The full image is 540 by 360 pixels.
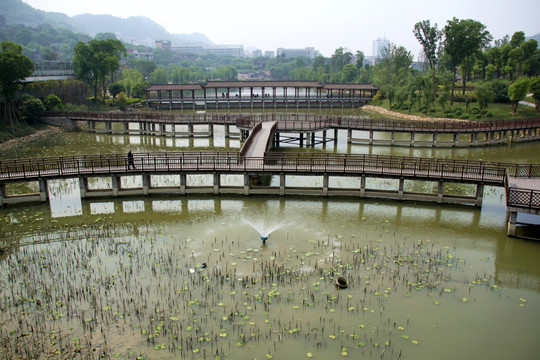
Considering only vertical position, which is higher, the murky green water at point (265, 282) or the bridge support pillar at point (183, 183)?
the bridge support pillar at point (183, 183)

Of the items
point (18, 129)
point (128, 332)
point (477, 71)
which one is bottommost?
point (128, 332)

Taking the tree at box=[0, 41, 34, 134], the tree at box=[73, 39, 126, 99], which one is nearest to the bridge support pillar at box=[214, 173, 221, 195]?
the tree at box=[0, 41, 34, 134]

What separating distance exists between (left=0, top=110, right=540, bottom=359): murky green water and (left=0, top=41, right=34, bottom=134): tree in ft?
91.1

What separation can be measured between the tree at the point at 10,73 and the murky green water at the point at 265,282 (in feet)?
91.1

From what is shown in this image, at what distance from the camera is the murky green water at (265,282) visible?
13.9m

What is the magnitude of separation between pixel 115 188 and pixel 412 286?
19.8m

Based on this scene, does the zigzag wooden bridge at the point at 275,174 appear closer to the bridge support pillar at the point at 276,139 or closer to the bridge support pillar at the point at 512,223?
the bridge support pillar at the point at 512,223

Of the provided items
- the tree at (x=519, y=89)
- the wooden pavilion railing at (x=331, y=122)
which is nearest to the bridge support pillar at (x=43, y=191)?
the wooden pavilion railing at (x=331, y=122)

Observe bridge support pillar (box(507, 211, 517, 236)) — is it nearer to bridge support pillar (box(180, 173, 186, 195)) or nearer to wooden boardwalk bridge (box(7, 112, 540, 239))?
wooden boardwalk bridge (box(7, 112, 540, 239))

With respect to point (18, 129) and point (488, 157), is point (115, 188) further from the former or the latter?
point (488, 157)

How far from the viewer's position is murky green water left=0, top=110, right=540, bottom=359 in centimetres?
1387

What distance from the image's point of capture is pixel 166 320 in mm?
14812

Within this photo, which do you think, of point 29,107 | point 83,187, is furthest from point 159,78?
point 83,187

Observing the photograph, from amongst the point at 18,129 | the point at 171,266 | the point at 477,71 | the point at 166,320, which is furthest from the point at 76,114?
the point at 477,71
